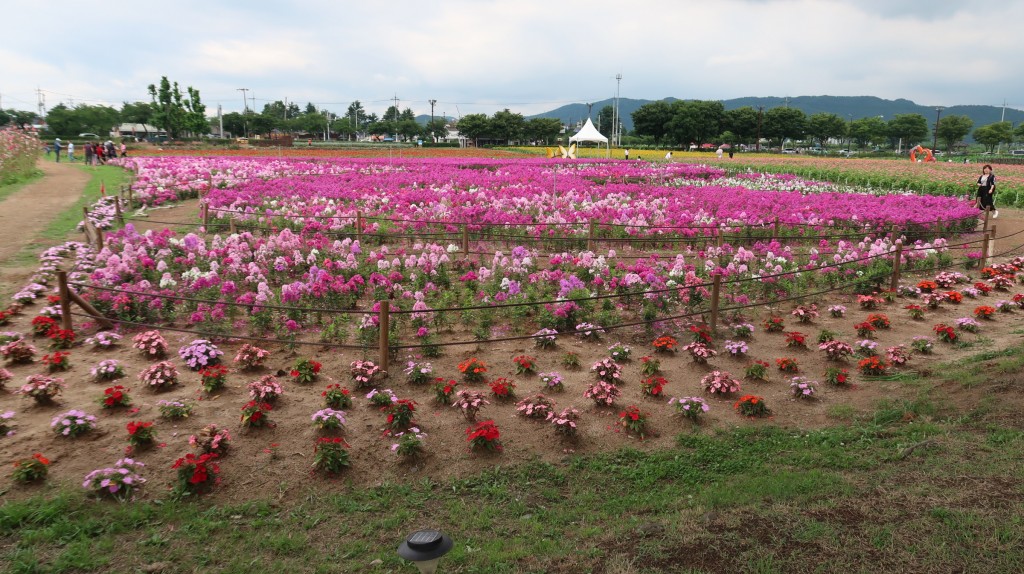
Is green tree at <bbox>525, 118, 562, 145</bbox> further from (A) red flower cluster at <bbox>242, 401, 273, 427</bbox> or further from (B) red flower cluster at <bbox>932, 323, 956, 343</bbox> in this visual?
(A) red flower cluster at <bbox>242, 401, 273, 427</bbox>

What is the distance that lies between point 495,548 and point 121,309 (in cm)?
685

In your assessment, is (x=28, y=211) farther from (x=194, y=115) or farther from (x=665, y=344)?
(x=194, y=115)

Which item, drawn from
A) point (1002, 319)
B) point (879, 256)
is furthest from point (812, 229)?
point (1002, 319)

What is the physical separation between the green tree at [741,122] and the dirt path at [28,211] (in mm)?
89353

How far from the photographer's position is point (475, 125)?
3438 inches

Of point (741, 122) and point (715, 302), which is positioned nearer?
point (715, 302)

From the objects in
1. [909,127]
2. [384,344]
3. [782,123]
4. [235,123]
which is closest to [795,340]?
[384,344]

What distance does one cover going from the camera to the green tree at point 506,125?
86.9m

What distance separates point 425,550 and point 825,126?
404 feet

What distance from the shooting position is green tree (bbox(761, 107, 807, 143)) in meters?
99.4

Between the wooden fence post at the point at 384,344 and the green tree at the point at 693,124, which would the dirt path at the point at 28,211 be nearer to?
the wooden fence post at the point at 384,344

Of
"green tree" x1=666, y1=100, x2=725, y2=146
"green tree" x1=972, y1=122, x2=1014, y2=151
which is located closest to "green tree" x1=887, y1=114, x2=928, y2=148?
"green tree" x1=972, y1=122, x2=1014, y2=151

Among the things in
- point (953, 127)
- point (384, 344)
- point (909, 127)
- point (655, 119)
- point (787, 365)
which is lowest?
point (787, 365)

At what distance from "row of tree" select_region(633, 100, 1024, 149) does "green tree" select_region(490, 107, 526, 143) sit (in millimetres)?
20470
